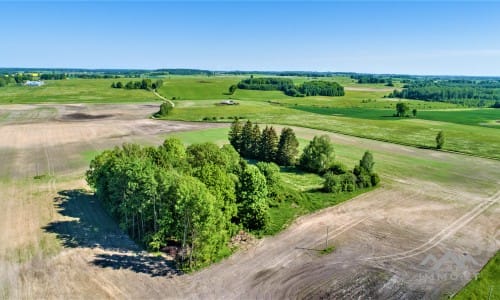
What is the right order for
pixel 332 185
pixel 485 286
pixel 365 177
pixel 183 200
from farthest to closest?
pixel 365 177 < pixel 332 185 < pixel 485 286 < pixel 183 200

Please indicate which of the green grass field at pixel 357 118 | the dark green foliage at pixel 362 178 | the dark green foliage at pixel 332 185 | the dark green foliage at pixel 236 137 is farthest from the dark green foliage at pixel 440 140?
the dark green foliage at pixel 236 137

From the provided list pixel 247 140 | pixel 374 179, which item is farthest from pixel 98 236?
pixel 374 179

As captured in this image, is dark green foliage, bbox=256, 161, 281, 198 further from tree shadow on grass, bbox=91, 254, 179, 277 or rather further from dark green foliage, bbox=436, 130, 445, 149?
dark green foliage, bbox=436, 130, 445, 149

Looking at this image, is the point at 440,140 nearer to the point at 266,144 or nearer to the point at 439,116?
the point at 266,144

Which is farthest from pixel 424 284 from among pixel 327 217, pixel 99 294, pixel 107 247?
pixel 107 247

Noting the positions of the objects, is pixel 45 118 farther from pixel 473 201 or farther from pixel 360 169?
pixel 473 201

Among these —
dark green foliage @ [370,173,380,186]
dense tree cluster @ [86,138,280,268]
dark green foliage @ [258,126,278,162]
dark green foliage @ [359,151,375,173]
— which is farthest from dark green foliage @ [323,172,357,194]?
dark green foliage @ [258,126,278,162]
